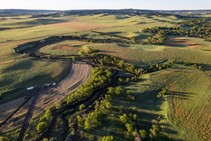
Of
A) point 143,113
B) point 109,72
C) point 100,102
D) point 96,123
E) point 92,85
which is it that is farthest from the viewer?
point 109,72

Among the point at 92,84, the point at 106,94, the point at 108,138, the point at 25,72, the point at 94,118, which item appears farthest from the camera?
the point at 25,72

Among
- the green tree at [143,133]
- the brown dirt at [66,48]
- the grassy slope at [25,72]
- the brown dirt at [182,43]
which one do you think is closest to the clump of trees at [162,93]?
the green tree at [143,133]

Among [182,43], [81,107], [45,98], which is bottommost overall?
[45,98]

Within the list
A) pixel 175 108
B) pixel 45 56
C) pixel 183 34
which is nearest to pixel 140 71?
pixel 175 108

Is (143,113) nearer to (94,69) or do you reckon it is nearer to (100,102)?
(100,102)

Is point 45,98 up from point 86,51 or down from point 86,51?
down

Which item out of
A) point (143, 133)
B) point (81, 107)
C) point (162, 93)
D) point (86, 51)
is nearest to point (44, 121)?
point (81, 107)

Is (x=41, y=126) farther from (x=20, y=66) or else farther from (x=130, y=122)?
(x=20, y=66)

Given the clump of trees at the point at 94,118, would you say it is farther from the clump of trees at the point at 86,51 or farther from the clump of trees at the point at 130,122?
the clump of trees at the point at 86,51

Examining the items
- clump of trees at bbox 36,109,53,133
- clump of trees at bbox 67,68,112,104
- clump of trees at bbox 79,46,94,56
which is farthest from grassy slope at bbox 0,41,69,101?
clump of trees at bbox 36,109,53,133
